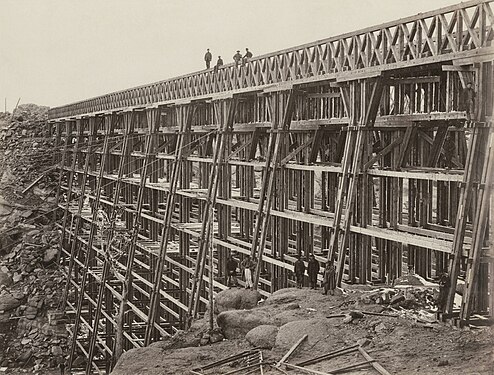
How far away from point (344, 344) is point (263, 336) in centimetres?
159

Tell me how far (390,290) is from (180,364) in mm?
3925

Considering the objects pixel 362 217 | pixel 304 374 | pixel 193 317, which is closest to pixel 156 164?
pixel 193 317

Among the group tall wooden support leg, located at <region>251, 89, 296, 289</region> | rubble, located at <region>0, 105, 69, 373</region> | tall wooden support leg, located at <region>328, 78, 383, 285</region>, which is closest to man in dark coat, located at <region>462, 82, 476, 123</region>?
tall wooden support leg, located at <region>328, 78, 383, 285</region>

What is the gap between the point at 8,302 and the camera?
112 feet

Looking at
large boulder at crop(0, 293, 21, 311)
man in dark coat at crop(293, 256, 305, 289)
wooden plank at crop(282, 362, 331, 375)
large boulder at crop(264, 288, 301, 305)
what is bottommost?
large boulder at crop(0, 293, 21, 311)

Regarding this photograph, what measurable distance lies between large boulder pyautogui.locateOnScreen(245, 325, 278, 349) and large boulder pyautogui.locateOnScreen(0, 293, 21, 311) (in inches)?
990

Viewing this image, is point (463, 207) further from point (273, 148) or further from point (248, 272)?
point (273, 148)

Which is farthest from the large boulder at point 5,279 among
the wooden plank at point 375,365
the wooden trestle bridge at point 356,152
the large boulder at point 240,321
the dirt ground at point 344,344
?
the wooden plank at point 375,365

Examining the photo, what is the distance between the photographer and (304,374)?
32.4ft

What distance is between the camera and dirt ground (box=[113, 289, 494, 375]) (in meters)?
9.39

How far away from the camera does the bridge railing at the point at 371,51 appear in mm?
11234

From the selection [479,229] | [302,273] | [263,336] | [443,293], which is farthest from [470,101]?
[302,273]

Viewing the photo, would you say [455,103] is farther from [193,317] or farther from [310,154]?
[193,317]

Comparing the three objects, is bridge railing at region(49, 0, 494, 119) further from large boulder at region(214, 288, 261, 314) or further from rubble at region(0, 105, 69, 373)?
rubble at region(0, 105, 69, 373)
